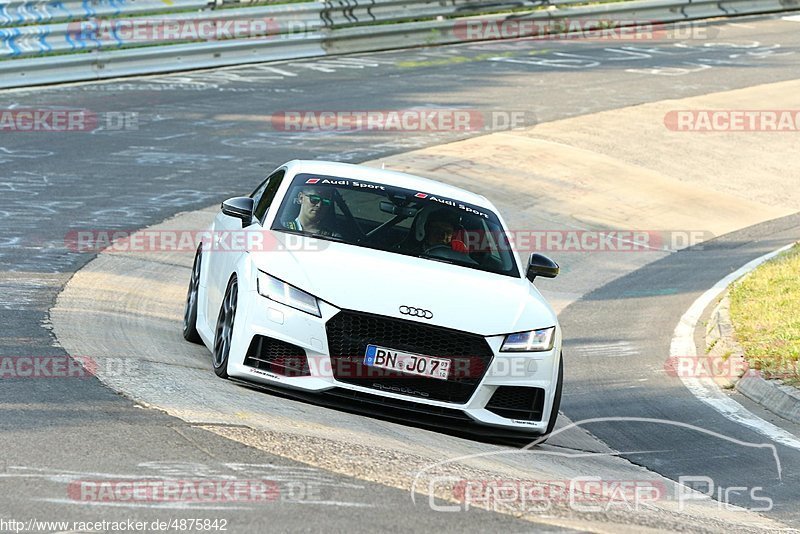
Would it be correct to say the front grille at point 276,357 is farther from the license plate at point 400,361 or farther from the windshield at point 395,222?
the windshield at point 395,222

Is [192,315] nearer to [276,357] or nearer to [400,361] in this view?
[276,357]

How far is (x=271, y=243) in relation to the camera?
8.60 metres

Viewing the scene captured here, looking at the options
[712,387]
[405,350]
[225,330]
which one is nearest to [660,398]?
[712,387]

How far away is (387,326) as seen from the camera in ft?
25.2

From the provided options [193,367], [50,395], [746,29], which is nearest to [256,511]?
[50,395]

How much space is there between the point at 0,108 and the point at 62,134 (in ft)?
6.41

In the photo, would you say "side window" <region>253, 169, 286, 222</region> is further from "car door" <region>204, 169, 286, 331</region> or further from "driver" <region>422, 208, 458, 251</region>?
"driver" <region>422, 208, 458, 251</region>

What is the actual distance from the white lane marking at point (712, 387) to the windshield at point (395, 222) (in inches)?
91.2

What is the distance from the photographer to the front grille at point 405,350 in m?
7.67

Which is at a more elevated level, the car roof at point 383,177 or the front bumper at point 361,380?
the car roof at point 383,177

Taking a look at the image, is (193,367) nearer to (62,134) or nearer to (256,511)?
(256,511)

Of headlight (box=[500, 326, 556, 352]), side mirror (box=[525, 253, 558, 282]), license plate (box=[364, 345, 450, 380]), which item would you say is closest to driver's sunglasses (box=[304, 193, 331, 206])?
side mirror (box=[525, 253, 558, 282])

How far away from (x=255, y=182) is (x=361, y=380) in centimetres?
980

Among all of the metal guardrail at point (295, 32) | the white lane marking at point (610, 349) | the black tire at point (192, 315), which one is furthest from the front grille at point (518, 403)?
the metal guardrail at point (295, 32)
